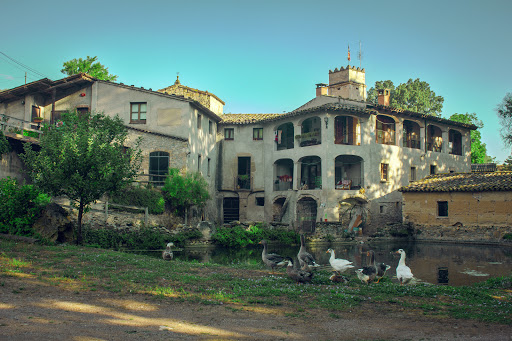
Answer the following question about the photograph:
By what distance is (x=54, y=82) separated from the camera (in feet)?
99.0

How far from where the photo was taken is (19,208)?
17.1 m

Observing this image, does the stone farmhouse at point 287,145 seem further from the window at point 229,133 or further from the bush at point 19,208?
the bush at point 19,208

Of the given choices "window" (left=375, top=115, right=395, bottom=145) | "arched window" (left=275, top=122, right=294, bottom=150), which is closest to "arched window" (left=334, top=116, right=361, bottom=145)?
"window" (left=375, top=115, right=395, bottom=145)

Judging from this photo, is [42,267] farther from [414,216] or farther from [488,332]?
[414,216]

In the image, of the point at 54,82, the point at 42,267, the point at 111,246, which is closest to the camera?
the point at 42,267

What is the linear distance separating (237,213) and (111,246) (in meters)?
18.3

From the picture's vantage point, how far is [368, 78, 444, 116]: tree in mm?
56750

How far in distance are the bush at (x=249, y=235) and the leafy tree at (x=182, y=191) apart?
2.88 metres

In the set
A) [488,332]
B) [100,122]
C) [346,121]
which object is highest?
[346,121]

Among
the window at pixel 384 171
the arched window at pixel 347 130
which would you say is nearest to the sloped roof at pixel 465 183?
the window at pixel 384 171

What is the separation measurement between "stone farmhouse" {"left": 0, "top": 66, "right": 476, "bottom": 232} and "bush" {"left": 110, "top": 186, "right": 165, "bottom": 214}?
3793 mm

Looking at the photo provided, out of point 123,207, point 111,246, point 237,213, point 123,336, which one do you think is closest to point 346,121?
point 237,213

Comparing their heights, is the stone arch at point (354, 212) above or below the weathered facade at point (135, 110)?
below

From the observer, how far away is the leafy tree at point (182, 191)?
28281 mm
